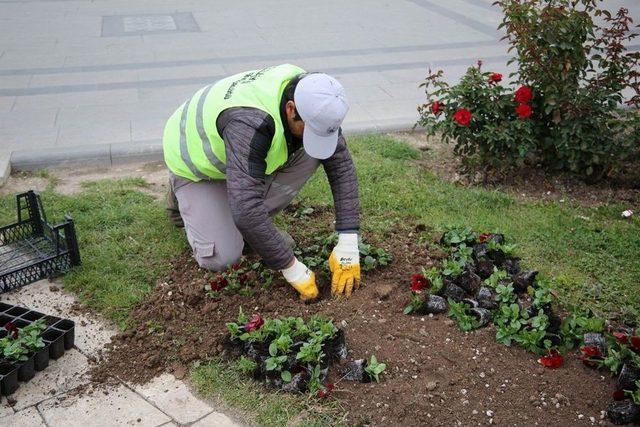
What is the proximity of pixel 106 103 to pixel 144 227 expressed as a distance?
2.88 m

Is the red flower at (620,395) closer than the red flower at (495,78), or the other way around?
the red flower at (620,395)

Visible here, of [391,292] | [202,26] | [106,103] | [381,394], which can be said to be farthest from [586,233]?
[202,26]

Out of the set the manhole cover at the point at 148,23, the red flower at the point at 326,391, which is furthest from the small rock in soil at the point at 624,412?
the manhole cover at the point at 148,23

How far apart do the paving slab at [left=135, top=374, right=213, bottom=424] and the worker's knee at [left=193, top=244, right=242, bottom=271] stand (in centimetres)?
97

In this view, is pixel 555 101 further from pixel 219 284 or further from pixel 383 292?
pixel 219 284

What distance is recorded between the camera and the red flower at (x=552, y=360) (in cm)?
329

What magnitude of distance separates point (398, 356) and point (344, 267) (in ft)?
2.31

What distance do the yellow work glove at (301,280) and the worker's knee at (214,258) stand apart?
60 cm

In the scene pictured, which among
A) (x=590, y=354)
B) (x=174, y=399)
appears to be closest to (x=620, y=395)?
(x=590, y=354)

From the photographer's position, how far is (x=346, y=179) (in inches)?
162

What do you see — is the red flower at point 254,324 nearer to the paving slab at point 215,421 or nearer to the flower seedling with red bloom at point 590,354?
the paving slab at point 215,421

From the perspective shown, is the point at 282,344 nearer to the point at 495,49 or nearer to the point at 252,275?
the point at 252,275

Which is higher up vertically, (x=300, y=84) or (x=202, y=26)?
(x=300, y=84)

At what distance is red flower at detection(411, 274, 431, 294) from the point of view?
3793 mm
